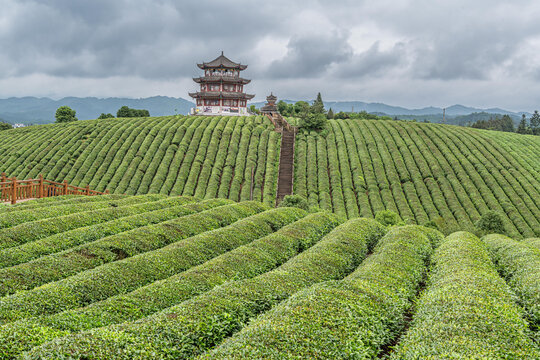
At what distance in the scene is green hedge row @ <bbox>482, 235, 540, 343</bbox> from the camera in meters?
11.1

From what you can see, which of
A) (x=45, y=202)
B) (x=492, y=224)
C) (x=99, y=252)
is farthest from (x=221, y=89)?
(x=99, y=252)

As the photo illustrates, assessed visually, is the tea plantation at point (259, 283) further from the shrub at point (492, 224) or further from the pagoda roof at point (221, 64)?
the pagoda roof at point (221, 64)

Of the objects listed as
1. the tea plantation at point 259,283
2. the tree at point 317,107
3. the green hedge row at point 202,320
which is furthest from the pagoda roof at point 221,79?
the green hedge row at point 202,320

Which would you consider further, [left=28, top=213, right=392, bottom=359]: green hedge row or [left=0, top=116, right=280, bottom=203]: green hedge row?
[left=0, top=116, right=280, bottom=203]: green hedge row

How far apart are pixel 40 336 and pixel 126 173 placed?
40119 mm

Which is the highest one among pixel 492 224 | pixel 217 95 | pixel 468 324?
pixel 217 95

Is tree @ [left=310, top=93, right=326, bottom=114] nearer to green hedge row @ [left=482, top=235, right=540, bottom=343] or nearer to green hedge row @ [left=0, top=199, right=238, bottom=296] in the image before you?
green hedge row @ [left=0, top=199, right=238, bottom=296]

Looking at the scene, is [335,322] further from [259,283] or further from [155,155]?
[155,155]

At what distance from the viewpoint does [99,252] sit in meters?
14.9

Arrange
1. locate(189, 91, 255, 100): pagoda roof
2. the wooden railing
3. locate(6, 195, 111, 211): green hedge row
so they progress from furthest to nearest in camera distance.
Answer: locate(189, 91, 255, 100): pagoda roof → the wooden railing → locate(6, 195, 111, 211): green hedge row

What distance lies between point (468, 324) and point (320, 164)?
4023 centimetres

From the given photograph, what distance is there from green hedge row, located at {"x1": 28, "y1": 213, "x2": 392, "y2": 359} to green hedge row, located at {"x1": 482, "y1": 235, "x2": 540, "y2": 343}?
19.2 feet

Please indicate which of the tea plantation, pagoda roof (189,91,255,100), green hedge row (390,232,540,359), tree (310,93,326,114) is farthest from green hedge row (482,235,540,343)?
pagoda roof (189,91,255,100)

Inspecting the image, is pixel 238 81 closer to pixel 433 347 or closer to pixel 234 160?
pixel 234 160
